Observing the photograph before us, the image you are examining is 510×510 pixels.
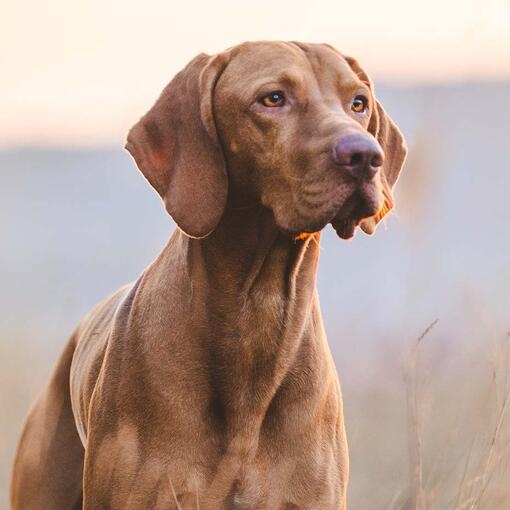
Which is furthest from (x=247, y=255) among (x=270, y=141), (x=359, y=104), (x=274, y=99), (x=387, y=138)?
(x=387, y=138)

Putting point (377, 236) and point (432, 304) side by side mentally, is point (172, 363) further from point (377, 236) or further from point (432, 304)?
point (377, 236)

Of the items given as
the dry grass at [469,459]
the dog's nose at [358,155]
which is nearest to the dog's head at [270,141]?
the dog's nose at [358,155]

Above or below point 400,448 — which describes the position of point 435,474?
above

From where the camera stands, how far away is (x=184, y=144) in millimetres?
5484

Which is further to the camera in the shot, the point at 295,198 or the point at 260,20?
the point at 260,20

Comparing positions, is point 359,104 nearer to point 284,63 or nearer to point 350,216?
point 284,63

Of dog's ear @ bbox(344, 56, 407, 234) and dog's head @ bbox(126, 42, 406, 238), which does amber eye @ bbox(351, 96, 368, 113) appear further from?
dog's ear @ bbox(344, 56, 407, 234)

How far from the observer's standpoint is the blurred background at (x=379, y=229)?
5.88 m

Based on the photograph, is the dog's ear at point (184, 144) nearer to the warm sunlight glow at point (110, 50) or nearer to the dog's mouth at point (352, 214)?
the dog's mouth at point (352, 214)

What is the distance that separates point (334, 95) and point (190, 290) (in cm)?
81

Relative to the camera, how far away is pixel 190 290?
18.0ft

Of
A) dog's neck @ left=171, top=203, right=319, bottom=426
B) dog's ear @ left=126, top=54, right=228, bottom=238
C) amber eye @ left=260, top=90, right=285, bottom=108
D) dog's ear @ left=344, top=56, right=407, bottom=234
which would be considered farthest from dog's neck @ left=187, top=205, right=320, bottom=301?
dog's ear @ left=344, top=56, right=407, bottom=234

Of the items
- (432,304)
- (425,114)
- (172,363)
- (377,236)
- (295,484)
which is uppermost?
(425,114)

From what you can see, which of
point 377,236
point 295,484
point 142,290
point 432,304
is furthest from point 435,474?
point 377,236
